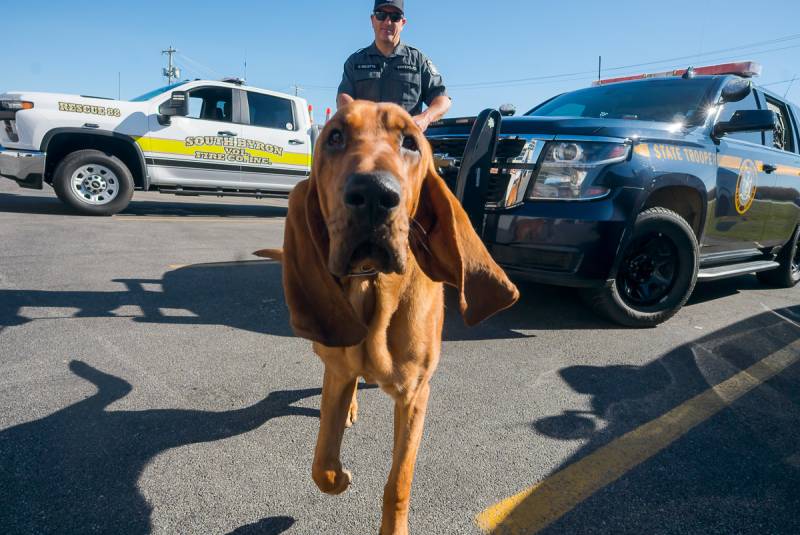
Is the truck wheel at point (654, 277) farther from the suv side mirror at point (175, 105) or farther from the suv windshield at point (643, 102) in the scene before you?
the suv side mirror at point (175, 105)

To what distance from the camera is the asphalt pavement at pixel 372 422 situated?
171cm

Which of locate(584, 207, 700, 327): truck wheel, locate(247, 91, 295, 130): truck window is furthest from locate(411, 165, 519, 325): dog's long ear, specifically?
locate(247, 91, 295, 130): truck window

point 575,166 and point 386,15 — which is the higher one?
point 386,15

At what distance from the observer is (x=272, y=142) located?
868cm

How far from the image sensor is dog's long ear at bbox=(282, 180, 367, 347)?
1580mm

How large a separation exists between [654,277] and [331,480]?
324 centimetres

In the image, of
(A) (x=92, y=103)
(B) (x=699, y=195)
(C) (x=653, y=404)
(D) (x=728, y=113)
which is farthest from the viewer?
(A) (x=92, y=103)

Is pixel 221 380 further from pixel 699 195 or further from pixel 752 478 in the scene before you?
pixel 699 195

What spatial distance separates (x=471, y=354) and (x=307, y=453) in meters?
1.42

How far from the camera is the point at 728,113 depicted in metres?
4.20

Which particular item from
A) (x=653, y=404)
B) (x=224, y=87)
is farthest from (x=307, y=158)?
(x=653, y=404)

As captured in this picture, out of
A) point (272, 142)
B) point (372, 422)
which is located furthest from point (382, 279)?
point (272, 142)

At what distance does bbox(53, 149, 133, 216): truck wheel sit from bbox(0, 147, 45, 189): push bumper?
0.22 meters

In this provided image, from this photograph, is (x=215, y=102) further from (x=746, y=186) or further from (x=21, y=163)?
(x=746, y=186)
